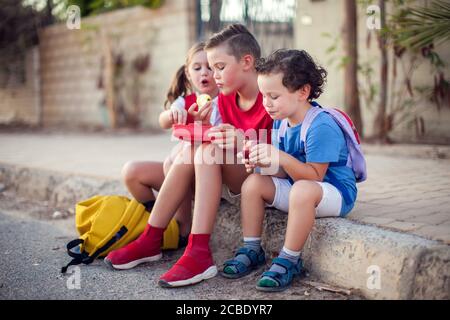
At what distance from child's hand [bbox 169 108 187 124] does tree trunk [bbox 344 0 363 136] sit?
9.29 feet

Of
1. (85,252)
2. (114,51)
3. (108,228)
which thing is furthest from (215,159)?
(114,51)

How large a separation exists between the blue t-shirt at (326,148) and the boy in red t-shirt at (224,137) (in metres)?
0.16

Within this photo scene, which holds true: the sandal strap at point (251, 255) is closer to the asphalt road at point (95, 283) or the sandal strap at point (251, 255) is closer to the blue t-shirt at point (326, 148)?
the asphalt road at point (95, 283)

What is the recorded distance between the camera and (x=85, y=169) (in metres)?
3.88

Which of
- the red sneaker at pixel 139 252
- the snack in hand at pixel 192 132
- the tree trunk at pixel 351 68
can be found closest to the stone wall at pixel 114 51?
the tree trunk at pixel 351 68

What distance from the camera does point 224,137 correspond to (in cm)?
207

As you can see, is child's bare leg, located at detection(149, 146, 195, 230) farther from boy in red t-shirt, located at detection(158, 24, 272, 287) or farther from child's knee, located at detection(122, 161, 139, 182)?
child's knee, located at detection(122, 161, 139, 182)

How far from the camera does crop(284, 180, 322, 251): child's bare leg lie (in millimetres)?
1861

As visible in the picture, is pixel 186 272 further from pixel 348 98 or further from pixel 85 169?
pixel 348 98

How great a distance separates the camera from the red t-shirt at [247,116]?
224 cm

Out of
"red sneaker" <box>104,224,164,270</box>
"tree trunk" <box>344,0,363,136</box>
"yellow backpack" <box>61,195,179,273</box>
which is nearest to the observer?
"red sneaker" <box>104,224,164,270</box>

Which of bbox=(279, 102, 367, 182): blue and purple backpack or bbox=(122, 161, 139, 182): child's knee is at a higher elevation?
bbox=(279, 102, 367, 182): blue and purple backpack

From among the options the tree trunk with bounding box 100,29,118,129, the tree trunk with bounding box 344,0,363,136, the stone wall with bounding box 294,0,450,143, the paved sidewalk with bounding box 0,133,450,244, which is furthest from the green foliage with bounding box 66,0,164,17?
the tree trunk with bounding box 344,0,363,136
